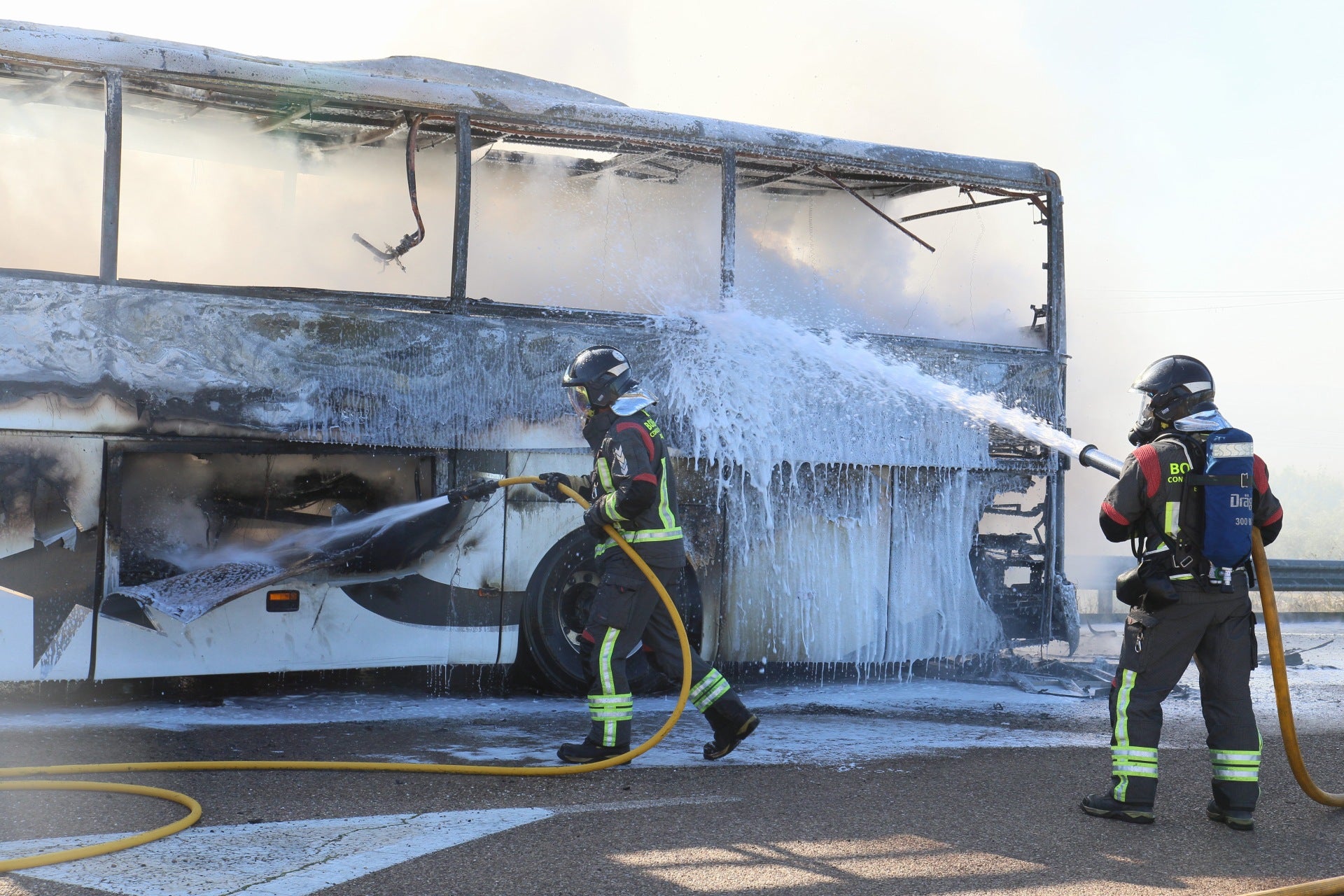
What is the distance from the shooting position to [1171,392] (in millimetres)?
4816

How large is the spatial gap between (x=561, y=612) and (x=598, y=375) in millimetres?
1762

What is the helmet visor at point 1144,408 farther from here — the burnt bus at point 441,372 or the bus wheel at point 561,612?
the bus wheel at point 561,612

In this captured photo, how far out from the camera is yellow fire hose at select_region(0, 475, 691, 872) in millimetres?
3879

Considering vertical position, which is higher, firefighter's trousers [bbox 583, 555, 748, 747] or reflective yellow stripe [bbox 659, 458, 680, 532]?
reflective yellow stripe [bbox 659, 458, 680, 532]

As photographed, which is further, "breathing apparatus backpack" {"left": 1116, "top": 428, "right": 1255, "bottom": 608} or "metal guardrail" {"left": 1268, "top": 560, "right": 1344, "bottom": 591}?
"metal guardrail" {"left": 1268, "top": 560, "right": 1344, "bottom": 591}

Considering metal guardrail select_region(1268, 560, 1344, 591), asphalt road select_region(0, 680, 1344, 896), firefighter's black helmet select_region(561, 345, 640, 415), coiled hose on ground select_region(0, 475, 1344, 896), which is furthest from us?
metal guardrail select_region(1268, 560, 1344, 591)

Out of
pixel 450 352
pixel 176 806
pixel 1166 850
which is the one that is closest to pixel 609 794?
pixel 176 806

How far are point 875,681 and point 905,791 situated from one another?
275 centimetres

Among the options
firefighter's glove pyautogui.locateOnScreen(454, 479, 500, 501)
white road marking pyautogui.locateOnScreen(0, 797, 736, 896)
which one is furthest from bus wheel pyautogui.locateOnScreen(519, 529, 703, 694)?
white road marking pyautogui.locateOnScreen(0, 797, 736, 896)

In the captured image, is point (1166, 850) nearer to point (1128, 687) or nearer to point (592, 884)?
point (1128, 687)

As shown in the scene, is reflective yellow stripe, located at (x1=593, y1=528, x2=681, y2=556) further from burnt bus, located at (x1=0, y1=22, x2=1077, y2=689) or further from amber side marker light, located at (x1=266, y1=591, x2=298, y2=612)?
amber side marker light, located at (x1=266, y1=591, x2=298, y2=612)

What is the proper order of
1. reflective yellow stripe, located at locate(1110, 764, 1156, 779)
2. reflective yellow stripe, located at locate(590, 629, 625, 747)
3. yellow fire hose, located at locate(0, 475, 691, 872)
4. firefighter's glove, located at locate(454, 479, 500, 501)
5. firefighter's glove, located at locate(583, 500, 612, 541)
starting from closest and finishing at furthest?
yellow fire hose, located at locate(0, 475, 691, 872), reflective yellow stripe, located at locate(1110, 764, 1156, 779), reflective yellow stripe, located at locate(590, 629, 625, 747), firefighter's glove, located at locate(583, 500, 612, 541), firefighter's glove, located at locate(454, 479, 500, 501)

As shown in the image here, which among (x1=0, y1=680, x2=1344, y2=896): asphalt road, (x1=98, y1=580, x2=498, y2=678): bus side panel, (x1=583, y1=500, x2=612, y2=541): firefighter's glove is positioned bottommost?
(x1=0, y1=680, x2=1344, y2=896): asphalt road

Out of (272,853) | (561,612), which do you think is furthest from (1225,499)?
(272,853)
